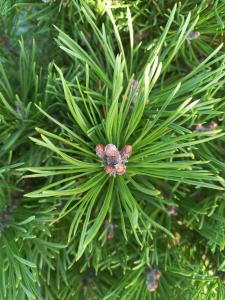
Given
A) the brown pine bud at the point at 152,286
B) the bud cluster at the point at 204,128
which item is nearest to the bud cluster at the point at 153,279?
the brown pine bud at the point at 152,286

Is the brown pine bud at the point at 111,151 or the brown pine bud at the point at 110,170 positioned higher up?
the brown pine bud at the point at 111,151

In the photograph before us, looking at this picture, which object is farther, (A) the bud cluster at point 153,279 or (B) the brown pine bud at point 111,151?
(A) the bud cluster at point 153,279

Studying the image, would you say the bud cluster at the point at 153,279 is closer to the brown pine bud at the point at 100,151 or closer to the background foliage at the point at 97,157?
the background foliage at the point at 97,157

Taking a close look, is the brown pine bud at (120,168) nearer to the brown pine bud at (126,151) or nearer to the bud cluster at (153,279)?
the brown pine bud at (126,151)

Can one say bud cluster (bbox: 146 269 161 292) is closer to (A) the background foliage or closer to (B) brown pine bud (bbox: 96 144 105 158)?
(A) the background foliage

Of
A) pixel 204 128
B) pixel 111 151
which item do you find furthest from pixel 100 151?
pixel 204 128

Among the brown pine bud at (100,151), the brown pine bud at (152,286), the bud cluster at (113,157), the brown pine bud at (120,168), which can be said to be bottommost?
the brown pine bud at (152,286)
